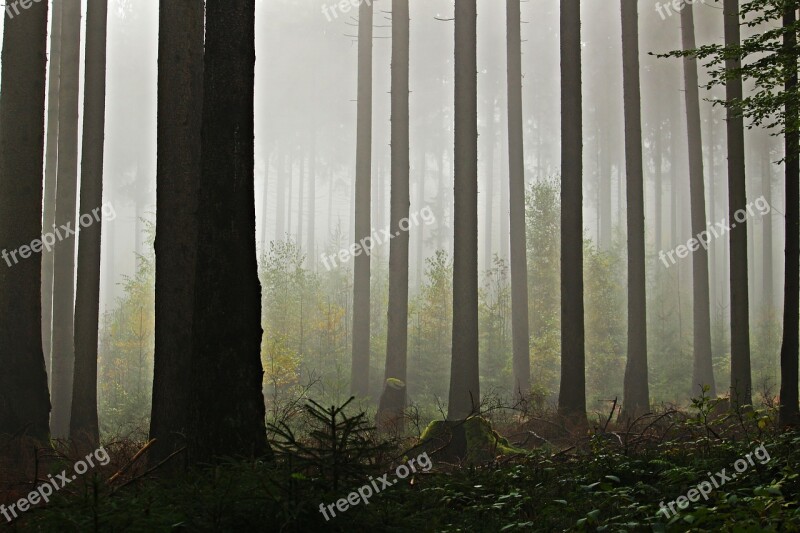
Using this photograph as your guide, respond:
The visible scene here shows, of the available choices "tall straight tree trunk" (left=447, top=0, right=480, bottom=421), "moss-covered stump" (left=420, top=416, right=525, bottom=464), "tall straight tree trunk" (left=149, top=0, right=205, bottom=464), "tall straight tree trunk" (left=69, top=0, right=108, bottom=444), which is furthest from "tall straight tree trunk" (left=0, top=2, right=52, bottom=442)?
"tall straight tree trunk" (left=447, top=0, right=480, bottom=421)

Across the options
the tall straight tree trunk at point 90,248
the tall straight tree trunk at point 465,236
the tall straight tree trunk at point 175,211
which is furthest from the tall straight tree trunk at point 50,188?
the tall straight tree trunk at point 175,211

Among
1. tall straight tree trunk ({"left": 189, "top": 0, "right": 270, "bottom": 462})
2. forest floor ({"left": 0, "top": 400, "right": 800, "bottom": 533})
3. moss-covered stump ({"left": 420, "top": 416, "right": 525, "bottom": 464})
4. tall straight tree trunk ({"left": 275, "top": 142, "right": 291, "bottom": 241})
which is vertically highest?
tall straight tree trunk ({"left": 275, "top": 142, "right": 291, "bottom": 241})

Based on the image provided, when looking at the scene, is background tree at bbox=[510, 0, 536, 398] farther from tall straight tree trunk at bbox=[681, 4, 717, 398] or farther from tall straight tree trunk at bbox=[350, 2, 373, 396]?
tall straight tree trunk at bbox=[681, 4, 717, 398]

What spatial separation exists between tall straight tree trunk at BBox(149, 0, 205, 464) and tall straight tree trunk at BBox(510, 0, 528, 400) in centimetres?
1336

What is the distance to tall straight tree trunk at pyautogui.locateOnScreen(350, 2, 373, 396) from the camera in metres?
20.5

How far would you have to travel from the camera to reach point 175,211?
8.08 meters

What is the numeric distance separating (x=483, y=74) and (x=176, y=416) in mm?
36483

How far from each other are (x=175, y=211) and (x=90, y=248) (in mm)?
5236

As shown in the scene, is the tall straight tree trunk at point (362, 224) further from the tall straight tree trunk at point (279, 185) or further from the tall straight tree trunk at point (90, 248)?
the tall straight tree trunk at point (279, 185)

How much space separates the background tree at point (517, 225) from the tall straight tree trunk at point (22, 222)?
13.8 meters

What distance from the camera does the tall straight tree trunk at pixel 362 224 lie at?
20531 mm

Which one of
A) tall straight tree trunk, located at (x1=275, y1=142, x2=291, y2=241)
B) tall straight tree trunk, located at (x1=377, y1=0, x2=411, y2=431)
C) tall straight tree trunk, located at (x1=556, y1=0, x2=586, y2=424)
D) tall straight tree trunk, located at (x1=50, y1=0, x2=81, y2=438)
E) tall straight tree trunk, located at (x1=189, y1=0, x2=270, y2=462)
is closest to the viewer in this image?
tall straight tree trunk, located at (x1=189, y1=0, x2=270, y2=462)

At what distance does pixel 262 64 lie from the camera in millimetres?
44344

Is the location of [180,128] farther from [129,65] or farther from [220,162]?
[129,65]
